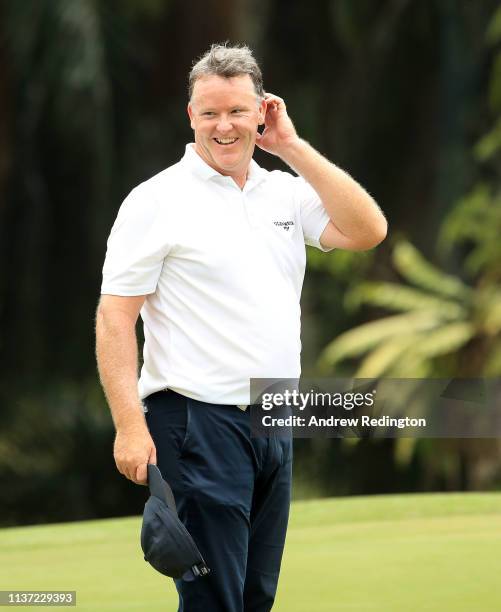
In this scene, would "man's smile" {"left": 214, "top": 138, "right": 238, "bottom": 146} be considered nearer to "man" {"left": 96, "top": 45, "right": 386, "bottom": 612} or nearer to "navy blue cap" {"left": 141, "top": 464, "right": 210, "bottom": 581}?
"man" {"left": 96, "top": 45, "right": 386, "bottom": 612}

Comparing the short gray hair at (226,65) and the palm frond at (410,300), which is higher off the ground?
the short gray hair at (226,65)

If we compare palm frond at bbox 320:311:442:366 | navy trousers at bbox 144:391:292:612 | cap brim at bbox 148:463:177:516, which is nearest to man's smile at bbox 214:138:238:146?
navy trousers at bbox 144:391:292:612

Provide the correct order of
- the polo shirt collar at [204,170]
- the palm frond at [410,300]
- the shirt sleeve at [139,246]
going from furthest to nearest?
the palm frond at [410,300], the polo shirt collar at [204,170], the shirt sleeve at [139,246]

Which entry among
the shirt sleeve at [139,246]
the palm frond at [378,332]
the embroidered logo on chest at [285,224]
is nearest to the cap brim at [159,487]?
the shirt sleeve at [139,246]

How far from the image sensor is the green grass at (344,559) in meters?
4.21

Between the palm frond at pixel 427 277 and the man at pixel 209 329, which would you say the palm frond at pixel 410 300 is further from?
the man at pixel 209 329

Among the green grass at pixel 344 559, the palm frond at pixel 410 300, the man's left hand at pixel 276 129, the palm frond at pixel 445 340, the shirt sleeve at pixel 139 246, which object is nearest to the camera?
the shirt sleeve at pixel 139 246

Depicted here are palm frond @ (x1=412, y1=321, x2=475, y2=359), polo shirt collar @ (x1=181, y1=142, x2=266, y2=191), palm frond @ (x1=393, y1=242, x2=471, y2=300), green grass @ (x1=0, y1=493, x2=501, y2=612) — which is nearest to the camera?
polo shirt collar @ (x1=181, y1=142, x2=266, y2=191)

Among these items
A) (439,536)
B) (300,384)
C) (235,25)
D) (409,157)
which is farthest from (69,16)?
(300,384)

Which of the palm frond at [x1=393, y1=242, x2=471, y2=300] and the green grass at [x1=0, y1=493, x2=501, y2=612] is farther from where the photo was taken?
the palm frond at [x1=393, y1=242, x2=471, y2=300]

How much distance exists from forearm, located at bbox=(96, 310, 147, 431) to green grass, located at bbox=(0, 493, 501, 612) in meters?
1.39

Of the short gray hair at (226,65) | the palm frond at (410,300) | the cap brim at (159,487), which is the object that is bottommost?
the palm frond at (410,300)

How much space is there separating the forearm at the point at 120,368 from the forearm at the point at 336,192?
21.2 inches

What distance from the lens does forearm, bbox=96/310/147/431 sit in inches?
113
